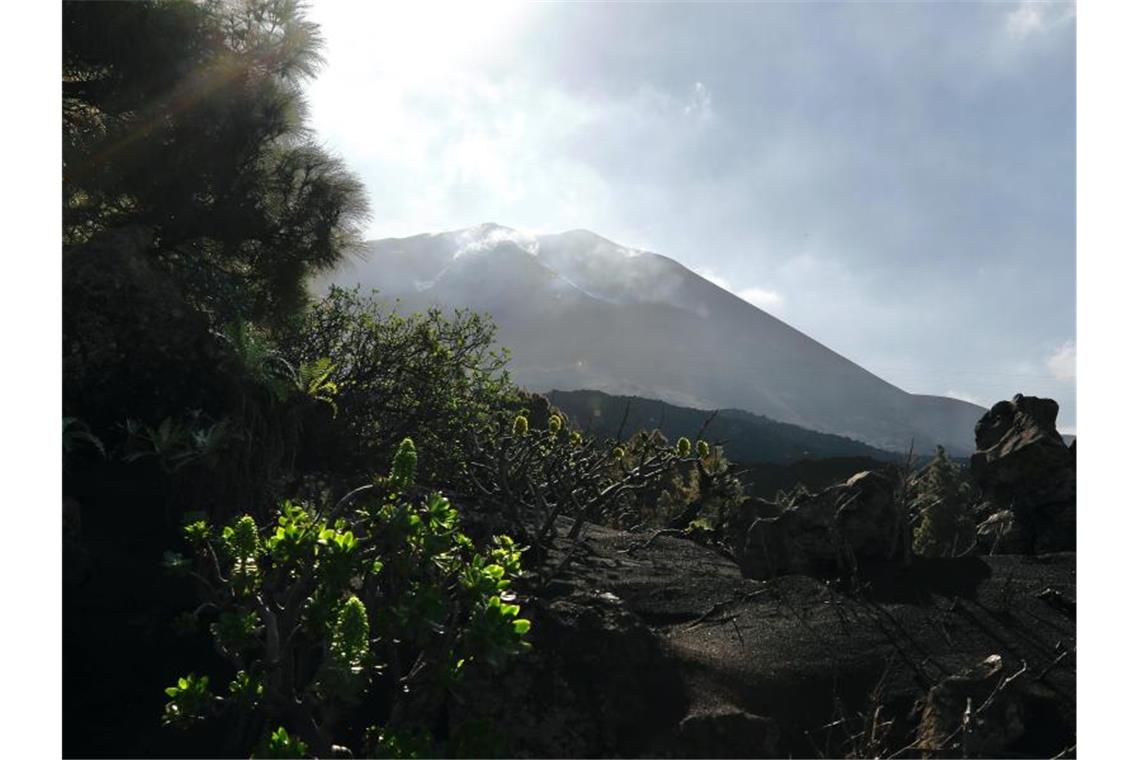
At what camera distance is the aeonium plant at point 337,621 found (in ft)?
11.3

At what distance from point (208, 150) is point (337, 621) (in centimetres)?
806

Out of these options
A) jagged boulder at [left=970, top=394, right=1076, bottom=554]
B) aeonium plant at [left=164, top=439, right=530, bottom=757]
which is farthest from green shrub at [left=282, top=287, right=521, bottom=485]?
jagged boulder at [left=970, top=394, right=1076, bottom=554]

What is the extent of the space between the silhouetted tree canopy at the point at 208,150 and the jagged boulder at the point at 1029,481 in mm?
9980

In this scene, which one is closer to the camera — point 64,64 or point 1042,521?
point 64,64

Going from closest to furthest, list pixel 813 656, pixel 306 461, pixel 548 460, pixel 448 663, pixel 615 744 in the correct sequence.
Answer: pixel 448 663 < pixel 615 744 < pixel 813 656 < pixel 306 461 < pixel 548 460

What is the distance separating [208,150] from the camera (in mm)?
10000

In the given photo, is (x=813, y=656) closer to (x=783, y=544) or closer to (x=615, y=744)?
(x=615, y=744)

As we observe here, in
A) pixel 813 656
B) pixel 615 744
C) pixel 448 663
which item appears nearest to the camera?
pixel 448 663

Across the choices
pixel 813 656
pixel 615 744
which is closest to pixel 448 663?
pixel 615 744

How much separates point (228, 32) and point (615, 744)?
31.6 feet

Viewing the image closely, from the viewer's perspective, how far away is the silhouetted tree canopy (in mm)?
9242

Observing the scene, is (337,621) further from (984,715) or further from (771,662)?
(984,715)

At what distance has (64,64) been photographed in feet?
30.2

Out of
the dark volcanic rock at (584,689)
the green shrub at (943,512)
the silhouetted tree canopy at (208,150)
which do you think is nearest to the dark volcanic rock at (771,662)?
the dark volcanic rock at (584,689)
